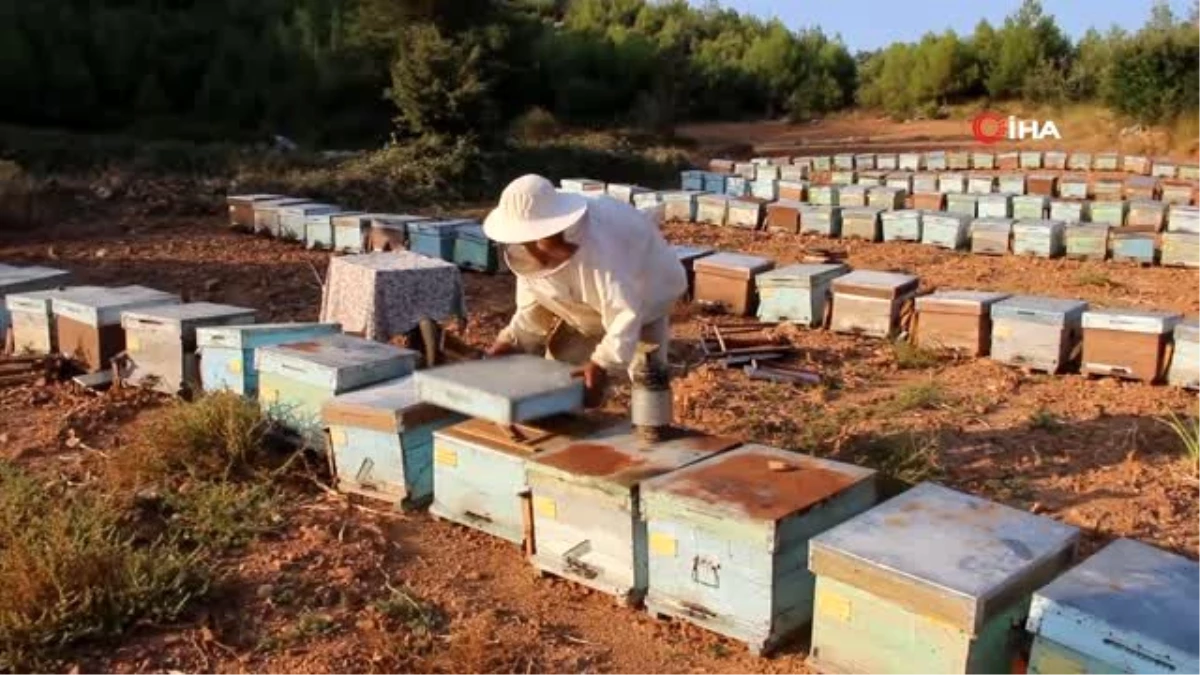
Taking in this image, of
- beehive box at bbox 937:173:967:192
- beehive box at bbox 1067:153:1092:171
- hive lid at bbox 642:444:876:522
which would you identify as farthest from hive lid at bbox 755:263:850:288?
beehive box at bbox 1067:153:1092:171

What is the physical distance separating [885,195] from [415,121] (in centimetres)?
729

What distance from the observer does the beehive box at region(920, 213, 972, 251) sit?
1163cm

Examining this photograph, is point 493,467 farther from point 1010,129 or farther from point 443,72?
point 1010,129

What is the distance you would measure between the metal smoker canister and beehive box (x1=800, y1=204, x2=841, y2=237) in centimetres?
883

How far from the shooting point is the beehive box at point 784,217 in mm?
12859

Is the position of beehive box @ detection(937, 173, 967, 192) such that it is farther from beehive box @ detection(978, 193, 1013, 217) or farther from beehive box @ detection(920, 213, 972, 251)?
beehive box @ detection(920, 213, 972, 251)

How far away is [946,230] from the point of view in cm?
1173

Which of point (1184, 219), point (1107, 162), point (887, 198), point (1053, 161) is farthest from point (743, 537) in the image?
point (1053, 161)

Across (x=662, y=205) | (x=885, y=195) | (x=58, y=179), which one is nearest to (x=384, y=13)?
(x=58, y=179)

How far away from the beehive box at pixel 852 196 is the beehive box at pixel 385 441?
35.0 feet

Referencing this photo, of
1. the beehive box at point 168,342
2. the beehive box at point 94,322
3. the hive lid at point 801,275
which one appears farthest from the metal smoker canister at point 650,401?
the hive lid at point 801,275

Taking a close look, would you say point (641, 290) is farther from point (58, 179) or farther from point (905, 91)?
point (905, 91)

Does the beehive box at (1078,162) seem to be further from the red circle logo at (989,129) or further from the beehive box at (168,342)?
the beehive box at (168,342)

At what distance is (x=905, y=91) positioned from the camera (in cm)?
3469
